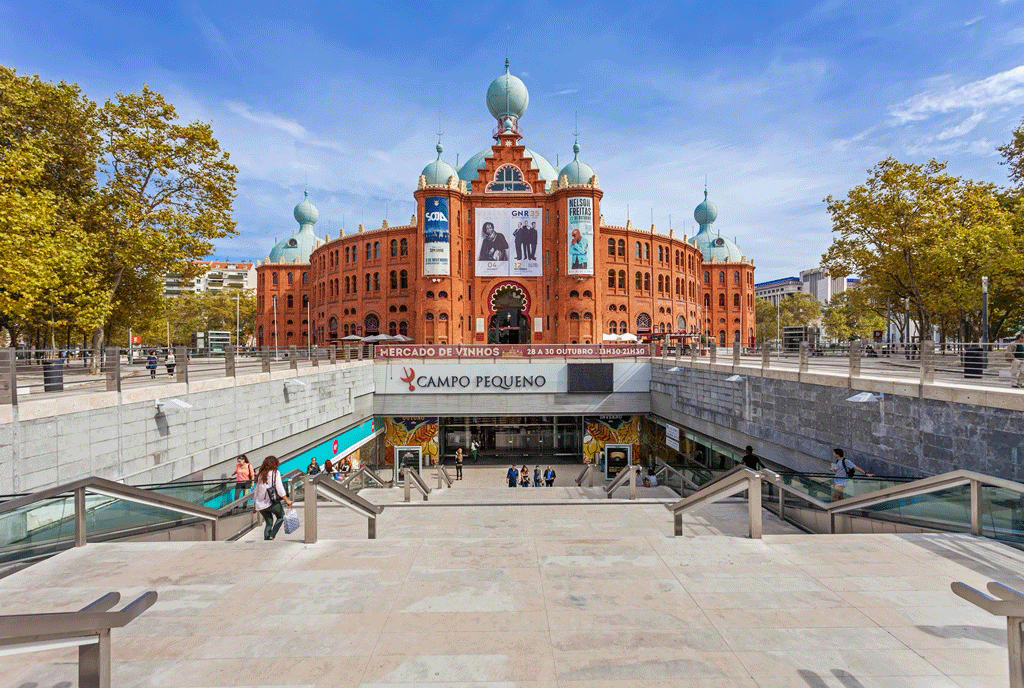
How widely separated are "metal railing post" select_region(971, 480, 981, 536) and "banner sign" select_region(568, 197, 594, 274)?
124ft

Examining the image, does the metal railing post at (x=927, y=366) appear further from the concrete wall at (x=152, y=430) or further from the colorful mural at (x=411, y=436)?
the colorful mural at (x=411, y=436)

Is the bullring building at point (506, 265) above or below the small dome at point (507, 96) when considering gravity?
below

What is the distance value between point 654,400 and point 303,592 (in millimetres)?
27031

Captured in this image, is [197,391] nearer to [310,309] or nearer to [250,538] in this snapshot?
[250,538]

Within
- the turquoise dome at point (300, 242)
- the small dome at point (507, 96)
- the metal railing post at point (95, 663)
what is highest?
the small dome at point (507, 96)

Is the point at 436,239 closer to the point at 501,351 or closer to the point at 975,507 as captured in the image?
the point at 501,351

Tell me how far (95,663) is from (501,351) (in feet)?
96.2

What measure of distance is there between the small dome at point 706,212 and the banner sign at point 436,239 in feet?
138

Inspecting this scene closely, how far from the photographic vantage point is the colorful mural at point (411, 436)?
31844 millimetres

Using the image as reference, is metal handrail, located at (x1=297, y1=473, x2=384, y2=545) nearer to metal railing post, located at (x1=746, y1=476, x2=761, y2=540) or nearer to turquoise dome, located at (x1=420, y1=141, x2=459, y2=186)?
metal railing post, located at (x1=746, y1=476, x2=761, y2=540)

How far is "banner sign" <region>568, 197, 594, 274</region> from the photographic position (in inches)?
1732

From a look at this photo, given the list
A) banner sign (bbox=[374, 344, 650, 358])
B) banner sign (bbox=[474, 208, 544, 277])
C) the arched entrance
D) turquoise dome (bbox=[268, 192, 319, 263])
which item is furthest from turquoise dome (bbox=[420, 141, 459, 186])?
banner sign (bbox=[374, 344, 650, 358])

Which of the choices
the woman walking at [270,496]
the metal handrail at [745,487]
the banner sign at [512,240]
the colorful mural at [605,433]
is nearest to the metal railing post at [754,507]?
the metal handrail at [745,487]

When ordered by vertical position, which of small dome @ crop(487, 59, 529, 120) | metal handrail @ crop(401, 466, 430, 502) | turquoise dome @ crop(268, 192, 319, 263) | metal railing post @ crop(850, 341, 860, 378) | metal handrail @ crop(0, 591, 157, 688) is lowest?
metal handrail @ crop(401, 466, 430, 502)
